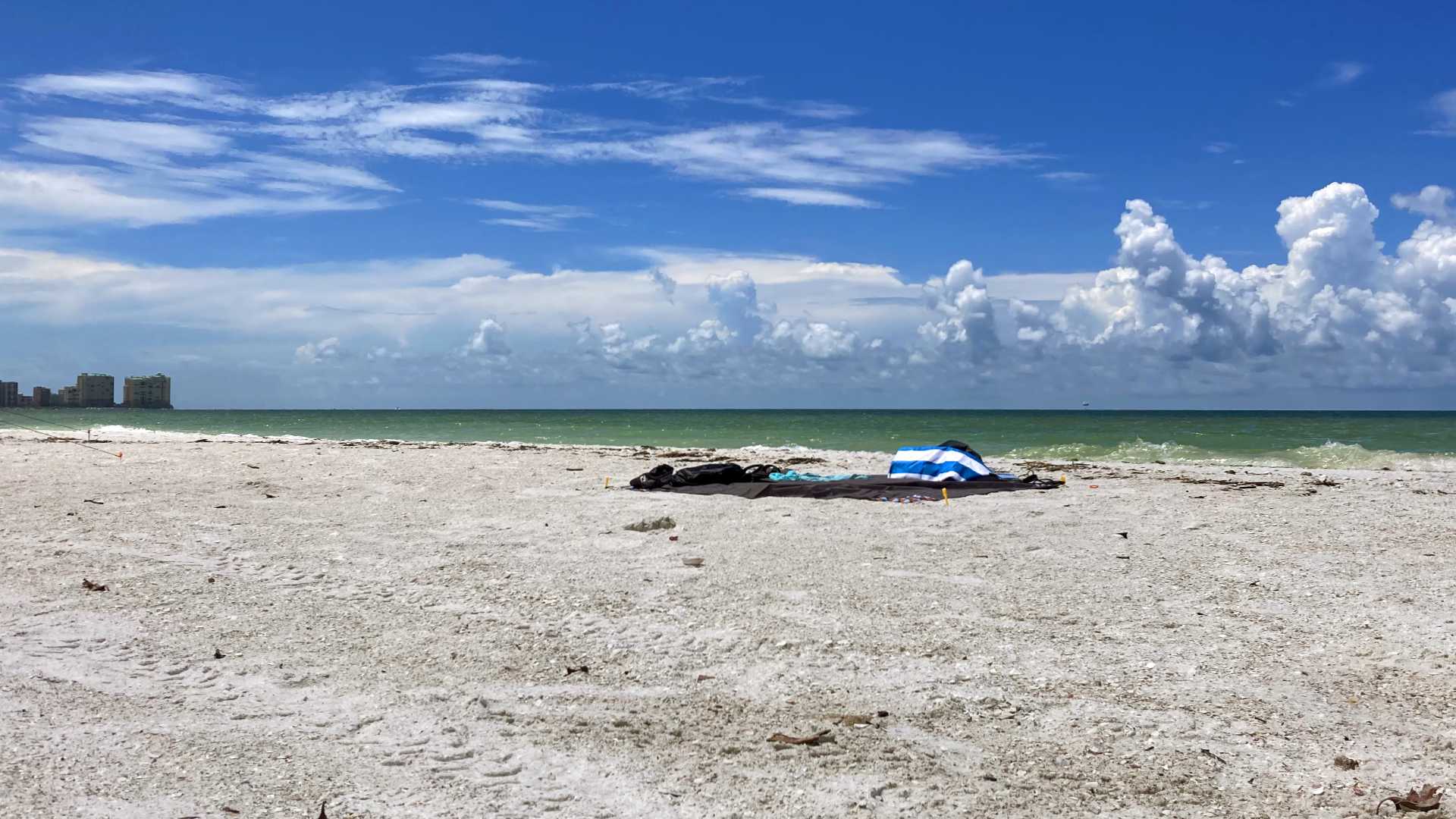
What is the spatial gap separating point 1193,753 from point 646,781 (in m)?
2.17

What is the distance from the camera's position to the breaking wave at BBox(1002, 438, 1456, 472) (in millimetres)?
20406

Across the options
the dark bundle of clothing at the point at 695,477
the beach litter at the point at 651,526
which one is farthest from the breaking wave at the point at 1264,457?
the beach litter at the point at 651,526

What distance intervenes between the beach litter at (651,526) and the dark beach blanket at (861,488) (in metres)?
2.54

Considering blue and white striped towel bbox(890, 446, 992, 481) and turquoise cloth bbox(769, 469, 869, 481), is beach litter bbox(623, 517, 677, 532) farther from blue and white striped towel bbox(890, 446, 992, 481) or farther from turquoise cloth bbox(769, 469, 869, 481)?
blue and white striped towel bbox(890, 446, 992, 481)

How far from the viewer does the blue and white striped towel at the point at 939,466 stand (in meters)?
13.1

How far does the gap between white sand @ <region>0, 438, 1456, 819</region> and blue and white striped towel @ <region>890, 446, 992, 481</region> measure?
10.6ft

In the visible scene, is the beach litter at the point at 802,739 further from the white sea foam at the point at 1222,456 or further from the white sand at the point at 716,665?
the white sea foam at the point at 1222,456

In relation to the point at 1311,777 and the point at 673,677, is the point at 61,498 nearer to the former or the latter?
the point at 673,677

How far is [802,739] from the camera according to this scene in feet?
13.3

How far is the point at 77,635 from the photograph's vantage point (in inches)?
211

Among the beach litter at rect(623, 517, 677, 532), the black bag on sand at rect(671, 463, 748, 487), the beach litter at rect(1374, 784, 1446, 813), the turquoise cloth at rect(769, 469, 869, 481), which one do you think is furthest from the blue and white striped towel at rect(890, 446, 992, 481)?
the beach litter at rect(1374, 784, 1446, 813)

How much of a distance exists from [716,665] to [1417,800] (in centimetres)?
294

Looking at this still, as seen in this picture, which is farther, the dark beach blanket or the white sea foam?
the white sea foam

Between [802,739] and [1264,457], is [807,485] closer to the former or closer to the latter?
[802,739]
